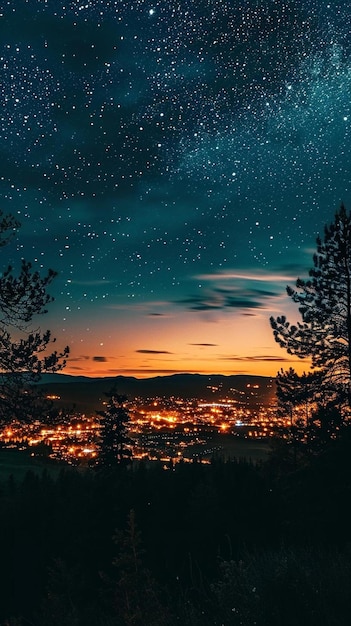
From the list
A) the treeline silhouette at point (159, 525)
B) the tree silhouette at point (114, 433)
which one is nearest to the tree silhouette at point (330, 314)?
the treeline silhouette at point (159, 525)

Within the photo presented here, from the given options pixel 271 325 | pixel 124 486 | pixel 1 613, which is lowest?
pixel 1 613

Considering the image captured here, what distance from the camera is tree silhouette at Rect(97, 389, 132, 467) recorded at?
4166 centimetres

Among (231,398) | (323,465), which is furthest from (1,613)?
(231,398)

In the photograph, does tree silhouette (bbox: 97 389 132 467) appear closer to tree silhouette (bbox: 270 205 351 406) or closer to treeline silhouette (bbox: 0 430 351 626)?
treeline silhouette (bbox: 0 430 351 626)

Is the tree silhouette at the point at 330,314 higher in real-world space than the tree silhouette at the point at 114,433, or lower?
higher

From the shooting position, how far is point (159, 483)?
29969mm

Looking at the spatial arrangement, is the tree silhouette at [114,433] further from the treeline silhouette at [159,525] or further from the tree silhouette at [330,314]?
the tree silhouette at [330,314]

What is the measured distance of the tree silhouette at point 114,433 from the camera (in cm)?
4166

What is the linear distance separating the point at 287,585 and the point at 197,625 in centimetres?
93

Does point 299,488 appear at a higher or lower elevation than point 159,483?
higher

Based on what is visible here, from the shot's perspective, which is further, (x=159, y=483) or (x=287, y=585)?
(x=159, y=483)

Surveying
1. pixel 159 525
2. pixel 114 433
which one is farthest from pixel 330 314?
pixel 114 433

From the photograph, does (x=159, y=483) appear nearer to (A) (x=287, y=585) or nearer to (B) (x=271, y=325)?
(B) (x=271, y=325)

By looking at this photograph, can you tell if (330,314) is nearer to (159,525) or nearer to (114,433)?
(159,525)
